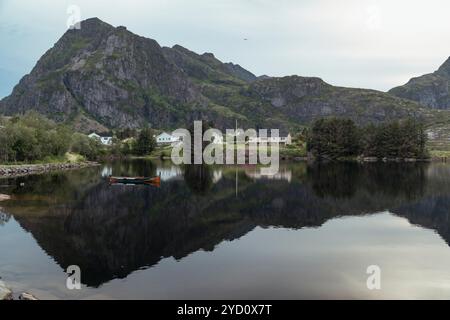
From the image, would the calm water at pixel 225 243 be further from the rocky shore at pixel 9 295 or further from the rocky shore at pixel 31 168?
the rocky shore at pixel 31 168

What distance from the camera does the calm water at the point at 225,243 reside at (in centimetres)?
3312

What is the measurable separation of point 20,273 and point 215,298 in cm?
1714

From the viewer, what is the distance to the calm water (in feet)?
109

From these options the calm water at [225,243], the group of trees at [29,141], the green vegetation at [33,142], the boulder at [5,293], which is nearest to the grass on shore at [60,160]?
the green vegetation at [33,142]

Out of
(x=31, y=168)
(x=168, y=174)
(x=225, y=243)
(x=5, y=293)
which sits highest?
(x=31, y=168)

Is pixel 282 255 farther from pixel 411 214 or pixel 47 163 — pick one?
pixel 47 163

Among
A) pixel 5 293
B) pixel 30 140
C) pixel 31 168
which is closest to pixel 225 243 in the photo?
pixel 5 293

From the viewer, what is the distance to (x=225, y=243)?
→ 155ft

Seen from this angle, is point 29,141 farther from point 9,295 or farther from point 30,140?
point 9,295

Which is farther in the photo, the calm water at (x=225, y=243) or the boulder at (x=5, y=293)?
the calm water at (x=225, y=243)
